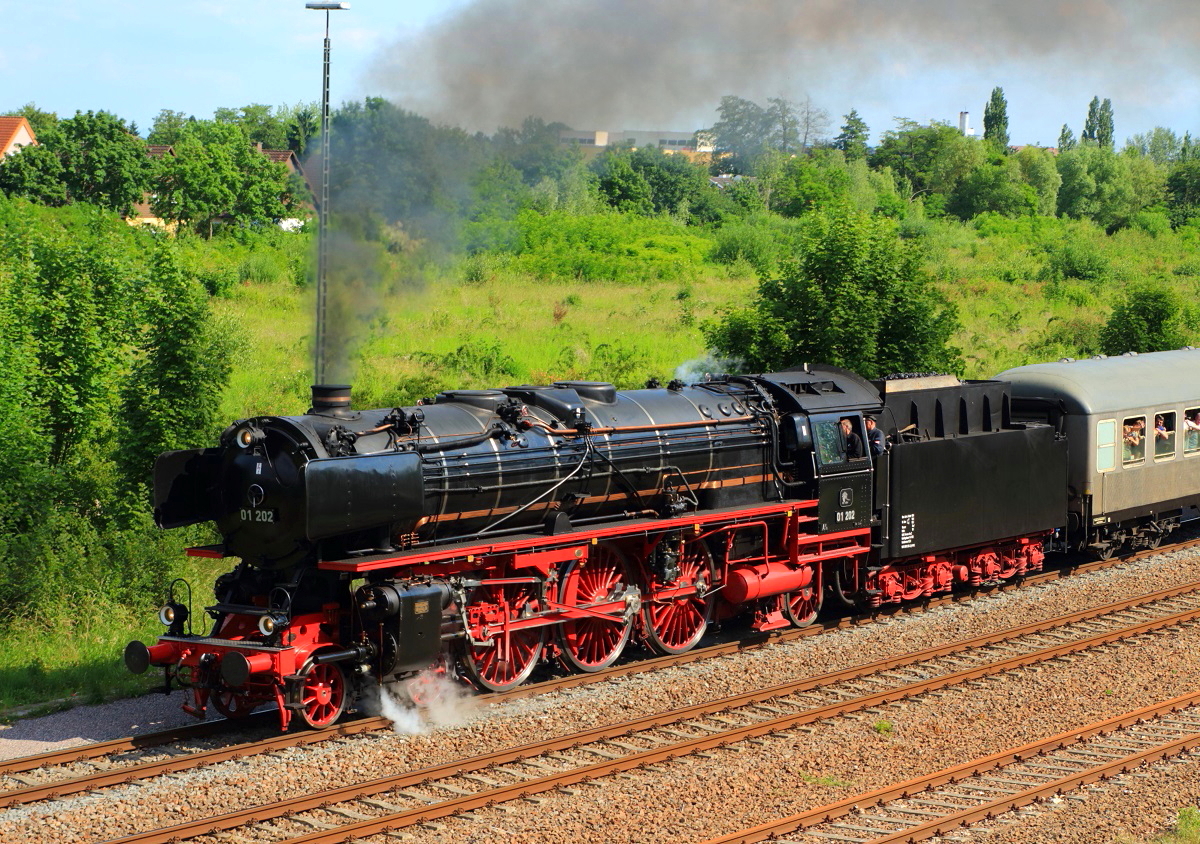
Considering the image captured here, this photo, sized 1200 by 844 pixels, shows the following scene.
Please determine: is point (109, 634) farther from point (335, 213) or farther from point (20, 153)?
point (20, 153)

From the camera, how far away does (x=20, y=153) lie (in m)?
49.1

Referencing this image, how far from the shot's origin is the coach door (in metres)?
14.4

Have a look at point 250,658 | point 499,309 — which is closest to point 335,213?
point 250,658

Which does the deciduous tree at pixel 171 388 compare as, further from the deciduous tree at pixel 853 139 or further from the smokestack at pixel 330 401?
the deciduous tree at pixel 853 139

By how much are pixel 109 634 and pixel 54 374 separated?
7950mm

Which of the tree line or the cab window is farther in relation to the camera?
the tree line

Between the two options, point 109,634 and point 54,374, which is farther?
point 54,374

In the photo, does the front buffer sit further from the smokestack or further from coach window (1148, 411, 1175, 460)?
coach window (1148, 411, 1175, 460)

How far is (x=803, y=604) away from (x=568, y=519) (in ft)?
13.3

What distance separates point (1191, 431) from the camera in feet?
63.0

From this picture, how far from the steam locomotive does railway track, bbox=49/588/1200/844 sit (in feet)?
4.74

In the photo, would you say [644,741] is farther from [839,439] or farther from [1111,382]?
[1111,382]

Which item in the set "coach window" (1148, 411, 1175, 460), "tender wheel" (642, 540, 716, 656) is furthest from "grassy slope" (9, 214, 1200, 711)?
"coach window" (1148, 411, 1175, 460)

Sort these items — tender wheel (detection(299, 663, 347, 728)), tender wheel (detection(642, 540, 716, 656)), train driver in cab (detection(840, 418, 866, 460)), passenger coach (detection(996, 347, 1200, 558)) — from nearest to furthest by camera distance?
tender wheel (detection(299, 663, 347, 728))
tender wheel (detection(642, 540, 716, 656))
train driver in cab (detection(840, 418, 866, 460))
passenger coach (detection(996, 347, 1200, 558))
